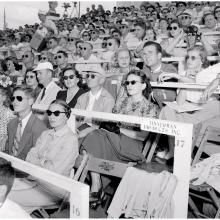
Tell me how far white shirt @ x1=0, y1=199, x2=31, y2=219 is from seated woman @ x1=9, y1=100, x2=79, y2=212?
1092mm

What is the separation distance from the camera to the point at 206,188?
2830 mm

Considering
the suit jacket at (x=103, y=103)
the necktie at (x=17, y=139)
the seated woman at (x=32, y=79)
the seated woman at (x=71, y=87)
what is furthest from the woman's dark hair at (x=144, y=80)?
the seated woman at (x=32, y=79)

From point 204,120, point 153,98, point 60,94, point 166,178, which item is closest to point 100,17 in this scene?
point 60,94

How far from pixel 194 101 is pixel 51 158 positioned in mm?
1645

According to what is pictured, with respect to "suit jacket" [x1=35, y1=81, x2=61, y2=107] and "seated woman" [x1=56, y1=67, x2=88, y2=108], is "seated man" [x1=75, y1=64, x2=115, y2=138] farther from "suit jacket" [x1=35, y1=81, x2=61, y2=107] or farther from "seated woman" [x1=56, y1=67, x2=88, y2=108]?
"suit jacket" [x1=35, y1=81, x2=61, y2=107]

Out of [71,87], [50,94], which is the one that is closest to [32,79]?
[50,94]

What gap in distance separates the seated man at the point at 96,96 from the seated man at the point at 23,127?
67 centimetres

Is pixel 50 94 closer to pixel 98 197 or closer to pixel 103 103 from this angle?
pixel 103 103

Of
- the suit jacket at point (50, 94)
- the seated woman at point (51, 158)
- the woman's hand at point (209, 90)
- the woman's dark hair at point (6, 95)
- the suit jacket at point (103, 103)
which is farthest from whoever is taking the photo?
the suit jacket at point (50, 94)

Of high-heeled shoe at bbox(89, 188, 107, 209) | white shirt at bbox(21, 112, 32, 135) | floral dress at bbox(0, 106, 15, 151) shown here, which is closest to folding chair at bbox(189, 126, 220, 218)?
high-heeled shoe at bbox(89, 188, 107, 209)

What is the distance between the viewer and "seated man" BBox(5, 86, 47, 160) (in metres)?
3.86

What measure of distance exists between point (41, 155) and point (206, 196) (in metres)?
1.55

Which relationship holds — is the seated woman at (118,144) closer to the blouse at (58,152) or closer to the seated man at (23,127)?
the blouse at (58,152)

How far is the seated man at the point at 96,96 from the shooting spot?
4340 millimetres
